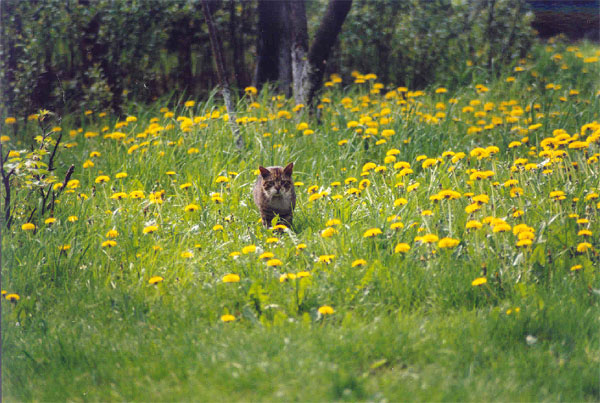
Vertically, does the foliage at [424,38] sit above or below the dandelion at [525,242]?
above

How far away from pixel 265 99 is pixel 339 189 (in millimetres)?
2440

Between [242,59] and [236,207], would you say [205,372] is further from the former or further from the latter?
[242,59]

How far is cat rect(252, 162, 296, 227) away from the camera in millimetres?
4848

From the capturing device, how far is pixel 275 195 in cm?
482

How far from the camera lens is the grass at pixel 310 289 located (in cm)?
315

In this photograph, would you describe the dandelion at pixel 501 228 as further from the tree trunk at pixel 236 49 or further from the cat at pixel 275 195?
the tree trunk at pixel 236 49

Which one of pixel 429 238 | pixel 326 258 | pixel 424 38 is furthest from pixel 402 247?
pixel 424 38

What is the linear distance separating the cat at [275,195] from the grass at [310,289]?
0.13 meters

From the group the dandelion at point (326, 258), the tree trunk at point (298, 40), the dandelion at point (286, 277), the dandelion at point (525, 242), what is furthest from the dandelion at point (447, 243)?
the tree trunk at point (298, 40)

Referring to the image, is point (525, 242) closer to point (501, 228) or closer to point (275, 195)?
point (501, 228)

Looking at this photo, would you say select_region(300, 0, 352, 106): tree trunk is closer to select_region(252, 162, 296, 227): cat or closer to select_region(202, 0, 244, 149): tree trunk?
select_region(202, 0, 244, 149): tree trunk

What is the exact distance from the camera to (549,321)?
11.3ft

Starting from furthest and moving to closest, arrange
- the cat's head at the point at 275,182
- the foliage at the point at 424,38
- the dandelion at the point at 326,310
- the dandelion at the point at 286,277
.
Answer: the foliage at the point at 424,38 → the cat's head at the point at 275,182 → the dandelion at the point at 286,277 → the dandelion at the point at 326,310

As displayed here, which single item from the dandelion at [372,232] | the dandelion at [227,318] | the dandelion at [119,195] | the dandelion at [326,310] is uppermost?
the dandelion at [372,232]
